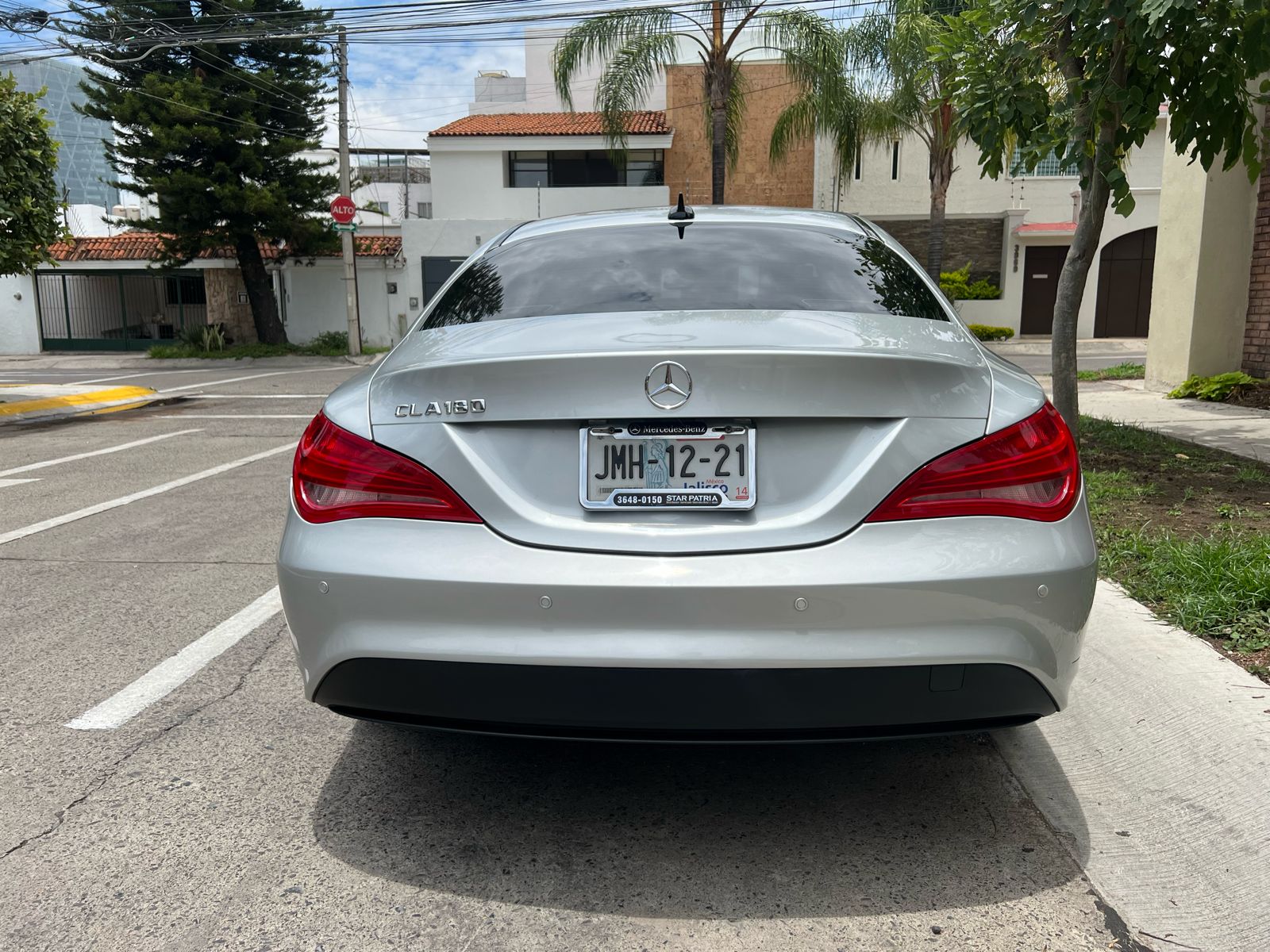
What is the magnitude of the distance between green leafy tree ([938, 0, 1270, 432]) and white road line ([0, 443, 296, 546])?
6261 mm

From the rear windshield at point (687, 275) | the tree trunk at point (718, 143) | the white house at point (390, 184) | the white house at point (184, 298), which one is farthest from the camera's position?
the white house at point (390, 184)

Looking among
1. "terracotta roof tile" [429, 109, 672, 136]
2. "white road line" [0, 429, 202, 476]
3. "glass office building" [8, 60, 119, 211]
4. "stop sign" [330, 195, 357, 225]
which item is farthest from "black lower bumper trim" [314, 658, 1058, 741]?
"glass office building" [8, 60, 119, 211]

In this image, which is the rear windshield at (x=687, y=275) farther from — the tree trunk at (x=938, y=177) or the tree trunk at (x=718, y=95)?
the tree trunk at (x=938, y=177)

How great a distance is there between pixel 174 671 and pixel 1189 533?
4.68 metres

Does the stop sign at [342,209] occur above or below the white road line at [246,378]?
above

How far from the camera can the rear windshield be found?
9.76ft

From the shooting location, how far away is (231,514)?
6.98 meters

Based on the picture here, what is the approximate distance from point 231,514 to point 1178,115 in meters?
6.30

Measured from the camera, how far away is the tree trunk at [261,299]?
2859 cm

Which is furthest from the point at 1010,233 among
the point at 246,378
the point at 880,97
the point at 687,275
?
the point at 687,275

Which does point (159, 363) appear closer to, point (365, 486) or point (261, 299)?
point (261, 299)

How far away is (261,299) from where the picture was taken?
96.1 ft

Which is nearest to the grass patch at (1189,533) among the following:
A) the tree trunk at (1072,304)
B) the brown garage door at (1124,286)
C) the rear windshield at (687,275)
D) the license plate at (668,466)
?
the tree trunk at (1072,304)

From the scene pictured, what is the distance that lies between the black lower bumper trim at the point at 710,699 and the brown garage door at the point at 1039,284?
103ft
